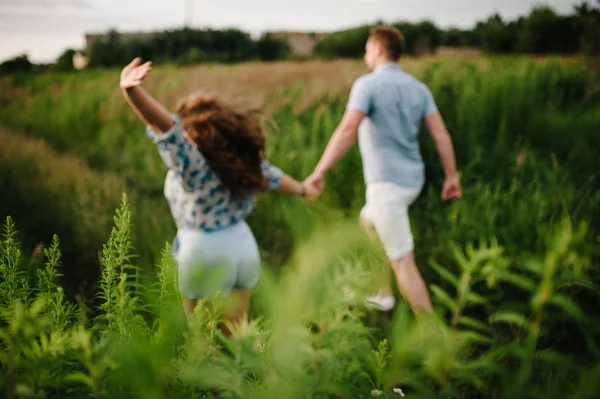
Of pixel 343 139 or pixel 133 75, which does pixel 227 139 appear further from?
pixel 343 139

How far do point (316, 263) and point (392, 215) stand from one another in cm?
285

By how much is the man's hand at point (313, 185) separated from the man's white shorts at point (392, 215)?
48 centimetres

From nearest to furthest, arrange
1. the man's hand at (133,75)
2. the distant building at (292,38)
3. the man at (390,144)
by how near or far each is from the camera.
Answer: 1. the man's hand at (133,75)
2. the man at (390,144)
3. the distant building at (292,38)

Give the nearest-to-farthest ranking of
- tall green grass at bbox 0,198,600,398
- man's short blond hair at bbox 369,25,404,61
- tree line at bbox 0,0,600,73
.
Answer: tall green grass at bbox 0,198,600,398, man's short blond hair at bbox 369,25,404,61, tree line at bbox 0,0,600,73

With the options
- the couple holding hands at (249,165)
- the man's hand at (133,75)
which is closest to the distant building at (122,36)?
the couple holding hands at (249,165)

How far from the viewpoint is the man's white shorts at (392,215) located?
3.20 meters

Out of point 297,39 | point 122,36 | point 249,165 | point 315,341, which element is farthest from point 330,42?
point 315,341

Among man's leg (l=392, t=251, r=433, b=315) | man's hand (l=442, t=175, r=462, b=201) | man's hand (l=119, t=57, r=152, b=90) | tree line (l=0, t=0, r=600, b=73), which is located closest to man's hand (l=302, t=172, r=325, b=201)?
man's leg (l=392, t=251, r=433, b=315)

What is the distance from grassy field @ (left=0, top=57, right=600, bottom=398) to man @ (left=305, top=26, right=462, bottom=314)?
1.44 ft

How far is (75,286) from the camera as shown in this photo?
3510 millimetres

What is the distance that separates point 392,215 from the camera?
328 cm

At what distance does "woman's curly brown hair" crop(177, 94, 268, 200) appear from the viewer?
2350 millimetres

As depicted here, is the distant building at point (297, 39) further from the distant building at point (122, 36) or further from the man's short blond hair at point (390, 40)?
the man's short blond hair at point (390, 40)

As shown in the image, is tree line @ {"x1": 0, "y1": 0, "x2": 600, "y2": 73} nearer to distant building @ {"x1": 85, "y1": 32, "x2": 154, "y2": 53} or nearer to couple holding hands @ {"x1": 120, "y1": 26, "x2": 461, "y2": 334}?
distant building @ {"x1": 85, "y1": 32, "x2": 154, "y2": 53}
